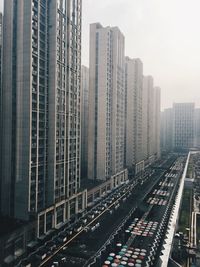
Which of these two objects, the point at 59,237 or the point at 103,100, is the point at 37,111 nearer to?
the point at 59,237

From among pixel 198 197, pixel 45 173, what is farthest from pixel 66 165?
pixel 198 197

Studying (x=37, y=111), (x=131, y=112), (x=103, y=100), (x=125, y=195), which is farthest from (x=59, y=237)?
(x=131, y=112)

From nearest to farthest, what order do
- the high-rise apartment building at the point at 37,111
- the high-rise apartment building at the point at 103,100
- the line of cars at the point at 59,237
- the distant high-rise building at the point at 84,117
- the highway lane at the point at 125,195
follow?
the line of cars at the point at 59,237 < the highway lane at the point at 125,195 < the high-rise apartment building at the point at 37,111 < the high-rise apartment building at the point at 103,100 < the distant high-rise building at the point at 84,117

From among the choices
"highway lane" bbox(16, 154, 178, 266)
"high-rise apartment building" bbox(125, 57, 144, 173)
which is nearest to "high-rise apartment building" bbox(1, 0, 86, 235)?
"highway lane" bbox(16, 154, 178, 266)

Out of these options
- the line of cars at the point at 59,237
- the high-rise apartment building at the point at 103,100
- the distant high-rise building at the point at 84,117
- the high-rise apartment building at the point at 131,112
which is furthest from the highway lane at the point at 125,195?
the distant high-rise building at the point at 84,117

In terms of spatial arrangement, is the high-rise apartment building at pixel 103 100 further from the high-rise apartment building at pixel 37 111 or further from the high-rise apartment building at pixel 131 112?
the high-rise apartment building at pixel 131 112

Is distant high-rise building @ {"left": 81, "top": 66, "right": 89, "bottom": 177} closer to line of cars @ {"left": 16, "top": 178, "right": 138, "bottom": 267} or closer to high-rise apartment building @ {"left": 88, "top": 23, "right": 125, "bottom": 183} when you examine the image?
high-rise apartment building @ {"left": 88, "top": 23, "right": 125, "bottom": 183}
